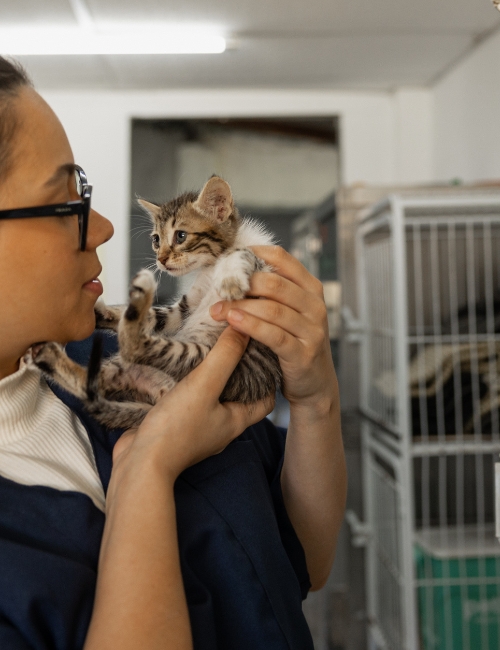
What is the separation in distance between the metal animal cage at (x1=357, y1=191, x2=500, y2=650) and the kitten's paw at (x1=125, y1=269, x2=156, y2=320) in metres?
1.32

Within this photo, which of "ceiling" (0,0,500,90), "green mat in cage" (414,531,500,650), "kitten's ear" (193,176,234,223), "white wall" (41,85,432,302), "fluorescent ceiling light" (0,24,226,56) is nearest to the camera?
A: "kitten's ear" (193,176,234,223)

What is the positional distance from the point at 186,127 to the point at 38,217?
2.85 m

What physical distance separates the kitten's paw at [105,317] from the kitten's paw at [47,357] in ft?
0.32

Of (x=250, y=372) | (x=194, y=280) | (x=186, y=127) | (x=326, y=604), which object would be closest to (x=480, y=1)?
(x=186, y=127)

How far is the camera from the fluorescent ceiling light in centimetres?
250

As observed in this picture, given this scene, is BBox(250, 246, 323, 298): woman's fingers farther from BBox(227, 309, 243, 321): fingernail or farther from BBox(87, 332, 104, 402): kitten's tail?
BBox(87, 332, 104, 402): kitten's tail

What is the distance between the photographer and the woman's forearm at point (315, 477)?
0.88m

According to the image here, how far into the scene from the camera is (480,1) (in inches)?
87.5

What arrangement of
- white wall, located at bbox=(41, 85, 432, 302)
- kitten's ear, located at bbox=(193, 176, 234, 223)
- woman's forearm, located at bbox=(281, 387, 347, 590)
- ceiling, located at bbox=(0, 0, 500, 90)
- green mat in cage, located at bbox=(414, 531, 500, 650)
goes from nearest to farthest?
woman's forearm, located at bbox=(281, 387, 347, 590) → kitten's ear, located at bbox=(193, 176, 234, 223) → green mat in cage, located at bbox=(414, 531, 500, 650) → ceiling, located at bbox=(0, 0, 500, 90) → white wall, located at bbox=(41, 85, 432, 302)

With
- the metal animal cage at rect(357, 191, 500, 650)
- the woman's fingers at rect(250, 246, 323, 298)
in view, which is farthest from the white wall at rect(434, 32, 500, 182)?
the woman's fingers at rect(250, 246, 323, 298)

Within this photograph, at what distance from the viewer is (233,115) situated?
3340mm

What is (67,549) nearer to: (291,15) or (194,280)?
(194,280)

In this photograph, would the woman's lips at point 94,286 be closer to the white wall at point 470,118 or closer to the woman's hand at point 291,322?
the woman's hand at point 291,322

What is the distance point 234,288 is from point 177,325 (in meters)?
0.24
